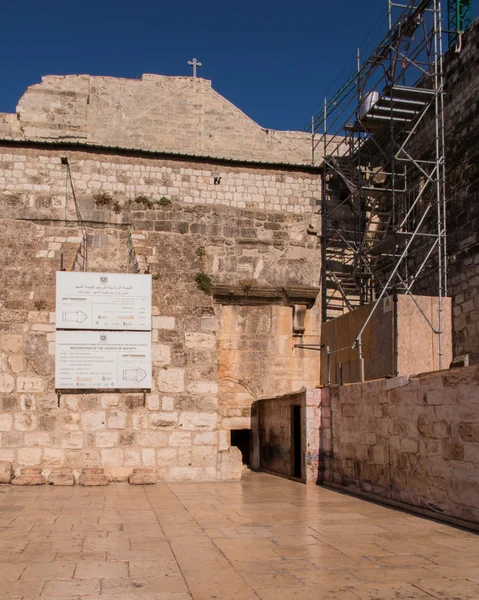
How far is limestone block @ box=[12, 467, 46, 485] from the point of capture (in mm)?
8805

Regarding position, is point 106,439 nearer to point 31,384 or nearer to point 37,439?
point 37,439

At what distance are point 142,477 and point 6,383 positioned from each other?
7.63ft

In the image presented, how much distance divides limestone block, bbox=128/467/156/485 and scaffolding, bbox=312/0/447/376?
401 centimetres

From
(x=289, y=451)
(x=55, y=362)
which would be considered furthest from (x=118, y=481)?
(x=289, y=451)

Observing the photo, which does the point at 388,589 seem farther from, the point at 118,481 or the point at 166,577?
the point at 118,481

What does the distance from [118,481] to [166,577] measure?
5.21 m

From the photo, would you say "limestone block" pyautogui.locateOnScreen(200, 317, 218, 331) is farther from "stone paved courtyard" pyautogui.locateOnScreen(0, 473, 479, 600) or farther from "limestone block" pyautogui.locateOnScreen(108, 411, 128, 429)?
"stone paved courtyard" pyautogui.locateOnScreen(0, 473, 479, 600)

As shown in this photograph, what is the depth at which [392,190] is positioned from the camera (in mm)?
12656

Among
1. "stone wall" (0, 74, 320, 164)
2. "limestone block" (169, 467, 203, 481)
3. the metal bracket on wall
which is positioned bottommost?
"limestone block" (169, 467, 203, 481)

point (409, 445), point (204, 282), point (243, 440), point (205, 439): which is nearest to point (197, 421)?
point (205, 439)

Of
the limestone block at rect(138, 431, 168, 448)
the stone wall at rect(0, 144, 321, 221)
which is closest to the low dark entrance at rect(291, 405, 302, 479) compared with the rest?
the limestone block at rect(138, 431, 168, 448)

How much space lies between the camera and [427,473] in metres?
6.66

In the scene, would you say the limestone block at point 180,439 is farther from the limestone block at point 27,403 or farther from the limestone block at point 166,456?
the limestone block at point 27,403

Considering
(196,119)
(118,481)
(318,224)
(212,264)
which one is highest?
(196,119)
